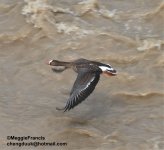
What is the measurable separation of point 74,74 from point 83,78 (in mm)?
941

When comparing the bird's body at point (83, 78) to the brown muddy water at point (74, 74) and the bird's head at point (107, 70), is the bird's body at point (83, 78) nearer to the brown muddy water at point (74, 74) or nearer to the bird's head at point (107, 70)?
the bird's head at point (107, 70)

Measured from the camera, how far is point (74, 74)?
326 inches

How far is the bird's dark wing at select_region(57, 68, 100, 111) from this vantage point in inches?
278

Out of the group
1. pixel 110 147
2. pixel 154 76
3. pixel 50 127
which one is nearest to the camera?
pixel 110 147

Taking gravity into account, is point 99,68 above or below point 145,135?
above

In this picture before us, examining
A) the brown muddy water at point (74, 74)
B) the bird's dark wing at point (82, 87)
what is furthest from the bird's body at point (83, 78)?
the brown muddy water at point (74, 74)

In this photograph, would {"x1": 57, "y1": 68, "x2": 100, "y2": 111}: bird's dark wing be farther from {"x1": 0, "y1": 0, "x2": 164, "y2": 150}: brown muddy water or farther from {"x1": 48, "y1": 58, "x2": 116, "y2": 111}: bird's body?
{"x1": 0, "y1": 0, "x2": 164, "y2": 150}: brown muddy water

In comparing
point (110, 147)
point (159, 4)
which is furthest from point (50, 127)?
point (159, 4)

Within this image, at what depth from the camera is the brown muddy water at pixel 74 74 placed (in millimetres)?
7105

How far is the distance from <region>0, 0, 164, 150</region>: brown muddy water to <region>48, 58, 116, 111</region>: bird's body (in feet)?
1.19

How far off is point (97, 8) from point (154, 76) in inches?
88.7

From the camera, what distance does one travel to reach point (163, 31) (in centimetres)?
912

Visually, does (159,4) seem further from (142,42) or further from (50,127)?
(50,127)

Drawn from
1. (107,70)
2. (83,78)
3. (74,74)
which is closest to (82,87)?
(83,78)
